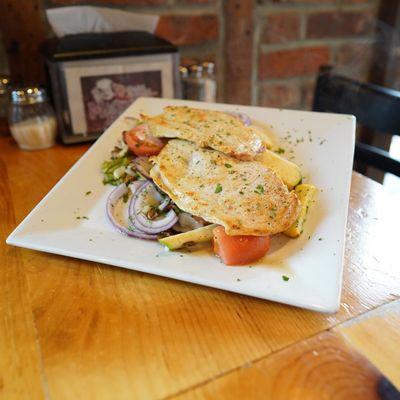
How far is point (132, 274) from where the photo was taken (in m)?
0.64

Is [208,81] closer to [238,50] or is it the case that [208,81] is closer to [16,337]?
[238,50]

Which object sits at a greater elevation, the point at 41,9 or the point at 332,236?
the point at 41,9

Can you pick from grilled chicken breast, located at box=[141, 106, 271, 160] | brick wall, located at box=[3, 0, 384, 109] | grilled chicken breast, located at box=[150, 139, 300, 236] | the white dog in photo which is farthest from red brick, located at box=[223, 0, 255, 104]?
grilled chicken breast, located at box=[150, 139, 300, 236]

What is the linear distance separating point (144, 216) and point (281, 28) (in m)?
1.26

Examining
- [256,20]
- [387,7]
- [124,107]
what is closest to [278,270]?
[124,107]

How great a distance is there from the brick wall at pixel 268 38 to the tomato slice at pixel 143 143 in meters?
0.67

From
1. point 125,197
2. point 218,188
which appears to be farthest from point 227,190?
point 125,197

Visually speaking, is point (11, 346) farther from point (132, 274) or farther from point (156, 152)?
point (156, 152)

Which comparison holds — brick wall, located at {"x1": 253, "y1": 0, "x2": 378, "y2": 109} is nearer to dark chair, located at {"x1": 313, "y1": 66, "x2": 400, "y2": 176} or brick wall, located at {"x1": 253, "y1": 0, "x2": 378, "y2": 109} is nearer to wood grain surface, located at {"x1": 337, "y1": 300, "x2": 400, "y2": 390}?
dark chair, located at {"x1": 313, "y1": 66, "x2": 400, "y2": 176}

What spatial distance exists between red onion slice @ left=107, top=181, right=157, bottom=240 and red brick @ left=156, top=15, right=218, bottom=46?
860 mm

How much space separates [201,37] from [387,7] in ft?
3.01

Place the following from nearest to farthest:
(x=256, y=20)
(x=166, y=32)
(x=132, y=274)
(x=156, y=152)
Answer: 1. (x=132, y=274)
2. (x=156, y=152)
3. (x=166, y=32)
4. (x=256, y=20)

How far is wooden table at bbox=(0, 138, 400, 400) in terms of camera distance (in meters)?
0.47

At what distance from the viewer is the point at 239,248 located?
0.61m
